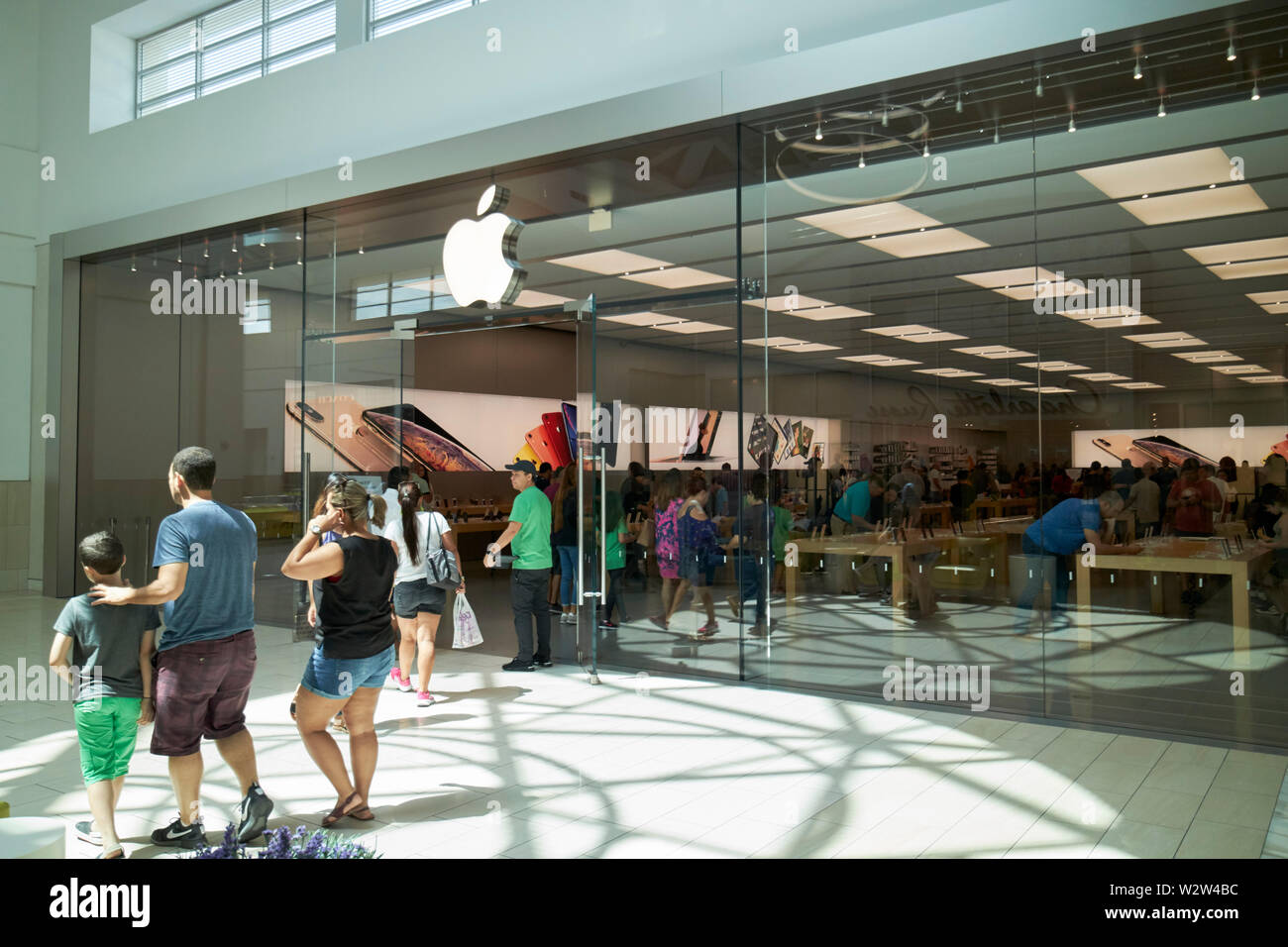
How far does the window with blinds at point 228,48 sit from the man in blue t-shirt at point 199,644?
770 cm

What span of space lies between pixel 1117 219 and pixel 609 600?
4876mm

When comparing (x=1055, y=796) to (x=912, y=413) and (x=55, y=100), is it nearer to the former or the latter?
(x=912, y=413)

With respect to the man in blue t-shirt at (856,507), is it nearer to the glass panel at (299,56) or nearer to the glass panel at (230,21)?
the glass panel at (299,56)

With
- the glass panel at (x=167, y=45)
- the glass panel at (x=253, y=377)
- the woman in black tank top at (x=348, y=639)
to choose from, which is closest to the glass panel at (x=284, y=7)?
the glass panel at (x=167, y=45)

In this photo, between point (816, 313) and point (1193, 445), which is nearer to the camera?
point (1193, 445)

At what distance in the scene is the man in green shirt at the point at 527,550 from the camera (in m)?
7.98

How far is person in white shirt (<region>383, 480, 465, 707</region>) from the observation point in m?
6.84

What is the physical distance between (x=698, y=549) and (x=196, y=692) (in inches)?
177

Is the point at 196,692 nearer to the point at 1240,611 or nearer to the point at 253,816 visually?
the point at 253,816

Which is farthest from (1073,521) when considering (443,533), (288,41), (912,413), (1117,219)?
(288,41)

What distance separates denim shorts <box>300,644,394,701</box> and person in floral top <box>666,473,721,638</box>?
3.89m

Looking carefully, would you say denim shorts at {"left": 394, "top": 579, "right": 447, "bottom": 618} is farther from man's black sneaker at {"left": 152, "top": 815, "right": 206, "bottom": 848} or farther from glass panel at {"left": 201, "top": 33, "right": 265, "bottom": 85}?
glass panel at {"left": 201, "top": 33, "right": 265, "bottom": 85}

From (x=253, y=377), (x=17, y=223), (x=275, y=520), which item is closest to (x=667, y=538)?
(x=275, y=520)
